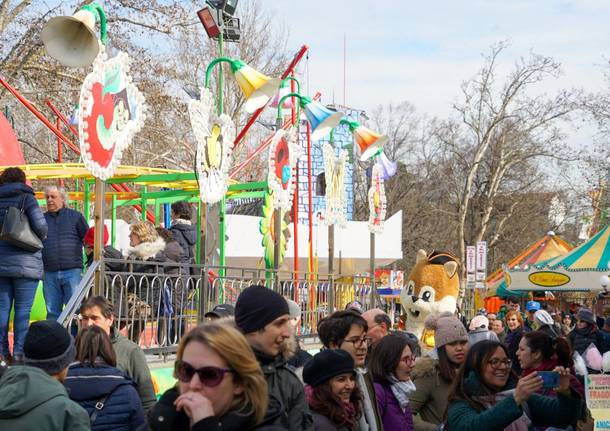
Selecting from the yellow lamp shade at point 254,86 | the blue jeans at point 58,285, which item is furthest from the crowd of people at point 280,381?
the yellow lamp shade at point 254,86

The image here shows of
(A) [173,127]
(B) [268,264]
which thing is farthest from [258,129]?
(B) [268,264]

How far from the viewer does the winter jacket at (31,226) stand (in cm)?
872

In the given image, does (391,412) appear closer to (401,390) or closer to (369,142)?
(401,390)

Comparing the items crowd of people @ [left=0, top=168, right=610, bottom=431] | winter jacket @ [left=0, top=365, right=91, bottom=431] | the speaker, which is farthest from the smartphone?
the speaker

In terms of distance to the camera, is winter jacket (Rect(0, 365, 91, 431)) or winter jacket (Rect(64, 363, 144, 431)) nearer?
winter jacket (Rect(0, 365, 91, 431))

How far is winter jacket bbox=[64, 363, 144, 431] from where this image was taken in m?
5.27

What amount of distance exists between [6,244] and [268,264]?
6.16 m

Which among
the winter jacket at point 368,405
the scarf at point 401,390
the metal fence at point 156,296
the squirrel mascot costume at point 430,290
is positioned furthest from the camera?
the squirrel mascot costume at point 430,290

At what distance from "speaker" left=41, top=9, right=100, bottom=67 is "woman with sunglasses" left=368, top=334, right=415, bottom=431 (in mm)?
4027

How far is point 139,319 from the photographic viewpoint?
9.52m

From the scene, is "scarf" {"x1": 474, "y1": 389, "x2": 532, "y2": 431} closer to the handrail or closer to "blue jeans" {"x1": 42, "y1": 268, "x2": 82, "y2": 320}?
the handrail

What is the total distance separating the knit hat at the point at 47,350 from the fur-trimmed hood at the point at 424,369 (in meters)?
2.60

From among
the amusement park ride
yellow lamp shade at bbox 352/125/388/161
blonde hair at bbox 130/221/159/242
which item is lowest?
blonde hair at bbox 130/221/159/242

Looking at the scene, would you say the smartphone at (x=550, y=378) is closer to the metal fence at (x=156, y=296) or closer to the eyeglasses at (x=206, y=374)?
the eyeglasses at (x=206, y=374)
